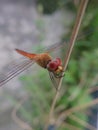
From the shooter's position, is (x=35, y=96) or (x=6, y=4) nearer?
(x=35, y=96)

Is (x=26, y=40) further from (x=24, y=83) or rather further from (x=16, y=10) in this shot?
(x=24, y=83)

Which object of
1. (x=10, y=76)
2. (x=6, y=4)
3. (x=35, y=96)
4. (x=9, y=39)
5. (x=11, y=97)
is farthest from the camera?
(x=6, y=4)

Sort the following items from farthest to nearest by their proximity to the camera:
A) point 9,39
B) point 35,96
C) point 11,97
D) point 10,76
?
point 9,39 < point 11,97 < point 35,96 < point 10,76

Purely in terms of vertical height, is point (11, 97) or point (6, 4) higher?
point (6, 4)

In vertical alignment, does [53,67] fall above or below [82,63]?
above

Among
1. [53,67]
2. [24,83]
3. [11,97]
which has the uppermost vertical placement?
[53,67]

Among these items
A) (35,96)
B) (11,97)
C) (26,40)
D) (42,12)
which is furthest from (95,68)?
(42,12)

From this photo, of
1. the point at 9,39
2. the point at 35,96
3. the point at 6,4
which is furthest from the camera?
the point at 6,4

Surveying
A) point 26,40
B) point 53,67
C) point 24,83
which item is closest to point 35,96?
point 24,83

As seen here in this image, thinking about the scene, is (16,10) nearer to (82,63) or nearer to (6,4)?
(6,4)
